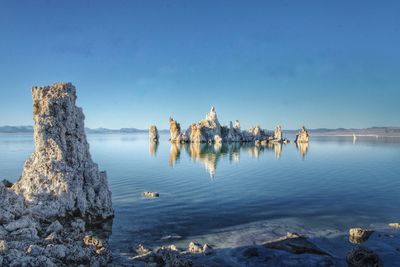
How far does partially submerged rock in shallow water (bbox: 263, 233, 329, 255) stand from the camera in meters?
20.1

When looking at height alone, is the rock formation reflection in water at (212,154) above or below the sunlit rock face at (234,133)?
below

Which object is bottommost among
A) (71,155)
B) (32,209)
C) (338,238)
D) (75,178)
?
(338,238)

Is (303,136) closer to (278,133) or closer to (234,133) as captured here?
(278,133)

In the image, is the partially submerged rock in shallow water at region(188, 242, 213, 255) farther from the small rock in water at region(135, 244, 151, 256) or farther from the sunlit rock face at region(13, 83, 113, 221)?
the sunlit rock face at region(13, 83, 113, 221)

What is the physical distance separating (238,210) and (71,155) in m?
15.1

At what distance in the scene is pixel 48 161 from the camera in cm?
2511

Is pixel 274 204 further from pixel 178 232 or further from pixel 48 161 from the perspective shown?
pixel 48 161

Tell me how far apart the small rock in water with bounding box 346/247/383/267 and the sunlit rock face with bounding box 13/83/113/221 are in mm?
18183

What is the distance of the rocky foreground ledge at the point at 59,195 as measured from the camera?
1788cm

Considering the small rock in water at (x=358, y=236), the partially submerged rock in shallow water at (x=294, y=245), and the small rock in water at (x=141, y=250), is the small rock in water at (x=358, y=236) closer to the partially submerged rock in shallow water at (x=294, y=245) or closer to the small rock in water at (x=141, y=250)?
the partially submerged rock in shallow water at (x=294, y=245)

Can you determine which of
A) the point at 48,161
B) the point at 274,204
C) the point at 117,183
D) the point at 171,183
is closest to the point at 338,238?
the point at 274,204

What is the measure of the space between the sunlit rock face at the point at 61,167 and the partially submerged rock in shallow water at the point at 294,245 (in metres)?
13.7

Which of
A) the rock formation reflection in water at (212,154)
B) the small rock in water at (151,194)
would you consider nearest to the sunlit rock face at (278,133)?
the rock formation reflection in water at (212,154)

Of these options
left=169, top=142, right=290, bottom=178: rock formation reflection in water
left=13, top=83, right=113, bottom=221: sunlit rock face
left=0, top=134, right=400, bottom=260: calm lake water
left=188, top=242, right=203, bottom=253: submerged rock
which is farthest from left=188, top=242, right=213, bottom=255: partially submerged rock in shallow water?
left=169, top=142, right=290, bottom=178: rock formation reflection in water
